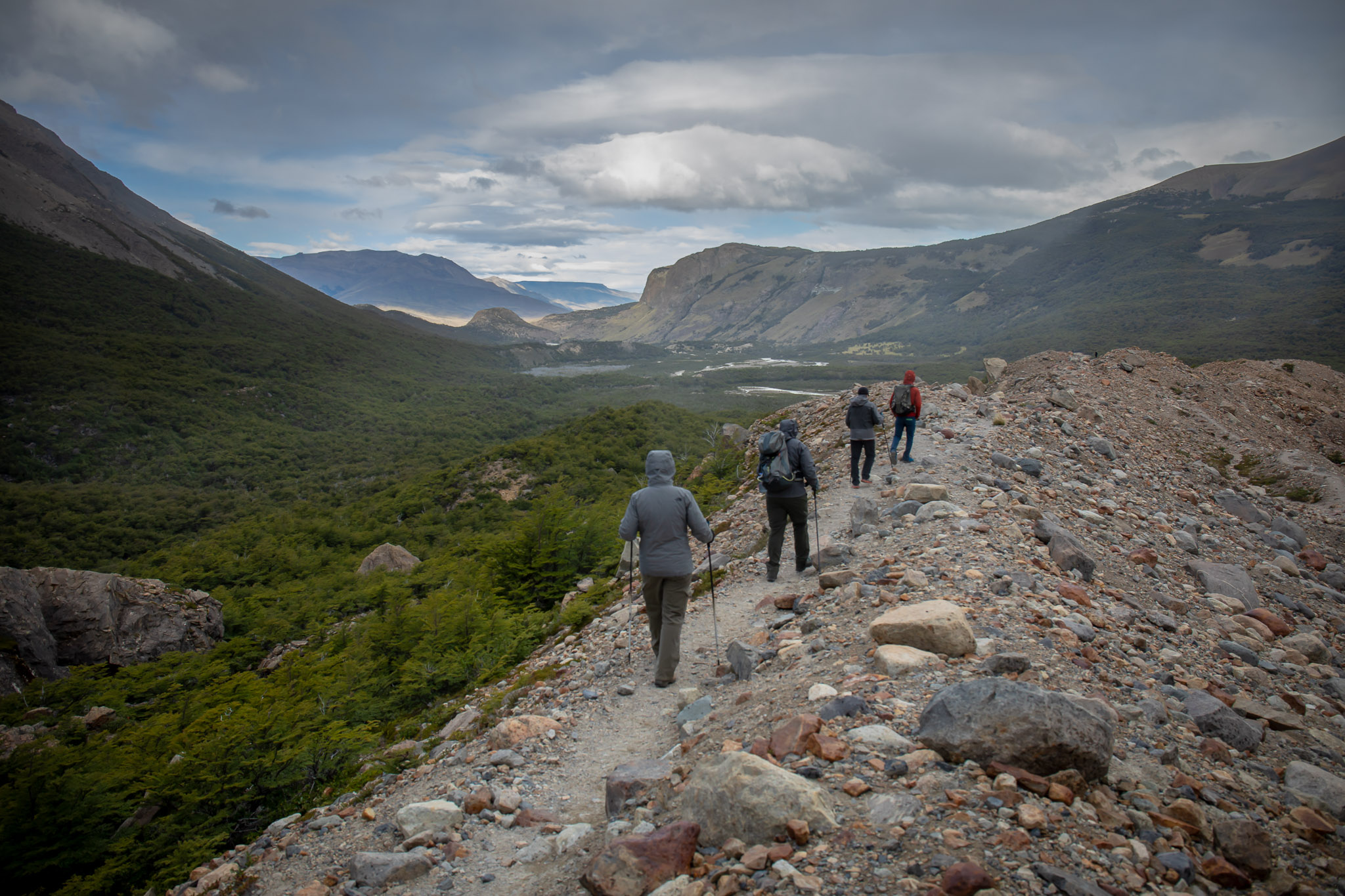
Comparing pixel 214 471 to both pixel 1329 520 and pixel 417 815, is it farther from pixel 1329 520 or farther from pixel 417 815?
pixel 1329 520

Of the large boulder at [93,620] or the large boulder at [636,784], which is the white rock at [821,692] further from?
the large boulder at [93,620]

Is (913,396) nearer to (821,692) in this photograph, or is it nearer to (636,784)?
(821,692)

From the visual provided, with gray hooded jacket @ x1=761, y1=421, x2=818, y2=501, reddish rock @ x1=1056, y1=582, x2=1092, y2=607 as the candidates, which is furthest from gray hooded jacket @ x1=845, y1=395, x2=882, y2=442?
reddish rock @ x1=1056, y1=582, x2=1092, y2=607

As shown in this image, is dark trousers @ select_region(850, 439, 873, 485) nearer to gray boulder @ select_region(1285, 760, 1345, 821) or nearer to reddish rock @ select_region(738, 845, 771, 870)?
gray boulder @ select_region(1285, 760, 1345, 821)

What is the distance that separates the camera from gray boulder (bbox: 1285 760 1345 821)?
400 centimetres

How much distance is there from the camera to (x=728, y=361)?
193 m

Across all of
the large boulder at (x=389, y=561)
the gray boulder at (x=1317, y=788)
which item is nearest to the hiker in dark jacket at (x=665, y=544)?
the gray boulder at (x=1317, y=788)

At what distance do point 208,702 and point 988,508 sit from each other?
1366cm

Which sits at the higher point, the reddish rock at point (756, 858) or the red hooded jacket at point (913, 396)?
the red hooded jacket at point (913, 396)

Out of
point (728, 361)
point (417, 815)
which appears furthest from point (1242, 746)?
point (728, 361)

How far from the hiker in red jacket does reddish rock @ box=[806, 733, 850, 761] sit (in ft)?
35.5

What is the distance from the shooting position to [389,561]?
21.9m

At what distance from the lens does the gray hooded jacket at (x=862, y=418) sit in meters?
12.8

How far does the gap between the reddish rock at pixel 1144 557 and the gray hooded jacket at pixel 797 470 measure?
5.35 m
